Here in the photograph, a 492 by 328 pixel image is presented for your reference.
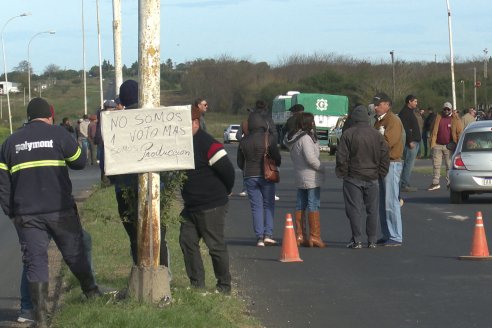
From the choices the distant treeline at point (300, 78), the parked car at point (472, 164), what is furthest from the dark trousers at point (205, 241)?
the distant treeline at point (300, 78)

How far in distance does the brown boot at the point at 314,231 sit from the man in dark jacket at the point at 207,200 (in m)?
4.03

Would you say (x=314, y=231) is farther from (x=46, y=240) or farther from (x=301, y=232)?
(x=46, y=240)

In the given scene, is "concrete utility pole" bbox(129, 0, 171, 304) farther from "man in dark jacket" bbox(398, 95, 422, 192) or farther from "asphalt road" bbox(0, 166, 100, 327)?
"man in dark jacket" bbox(398, 95, 422, 192)

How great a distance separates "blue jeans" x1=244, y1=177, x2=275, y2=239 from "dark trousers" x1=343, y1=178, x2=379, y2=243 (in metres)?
1.02

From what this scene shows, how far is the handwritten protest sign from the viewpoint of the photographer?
839 cm

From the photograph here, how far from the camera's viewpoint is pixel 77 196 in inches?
899

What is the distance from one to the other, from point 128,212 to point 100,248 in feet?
12.7

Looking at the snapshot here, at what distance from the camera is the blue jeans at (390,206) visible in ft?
44.5

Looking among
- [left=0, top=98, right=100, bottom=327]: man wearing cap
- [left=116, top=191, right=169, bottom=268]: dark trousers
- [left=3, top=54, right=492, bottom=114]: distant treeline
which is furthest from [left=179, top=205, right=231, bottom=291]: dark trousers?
[left=3, top=54, right=492, bottom=114]: distant treeline

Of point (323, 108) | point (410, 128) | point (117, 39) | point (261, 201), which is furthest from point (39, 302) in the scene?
point (323, 108)

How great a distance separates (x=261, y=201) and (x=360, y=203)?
4.31 ft

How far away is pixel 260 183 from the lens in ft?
A: 45.8

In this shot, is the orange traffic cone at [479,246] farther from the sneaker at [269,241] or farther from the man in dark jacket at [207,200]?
Result: the man in dark jacket at [207,200]

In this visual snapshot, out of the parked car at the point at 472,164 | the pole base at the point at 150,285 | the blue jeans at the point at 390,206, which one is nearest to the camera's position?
the pole base at the point at 150,285
